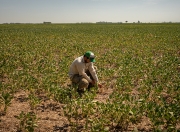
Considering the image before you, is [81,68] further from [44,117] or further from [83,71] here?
[44,117]

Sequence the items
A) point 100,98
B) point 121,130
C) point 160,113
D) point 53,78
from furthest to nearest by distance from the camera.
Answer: point 53,78 < point 100,98 < point 121,130 < point 160,113

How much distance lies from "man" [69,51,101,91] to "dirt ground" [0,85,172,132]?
0.61m

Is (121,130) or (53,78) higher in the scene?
(53,78)

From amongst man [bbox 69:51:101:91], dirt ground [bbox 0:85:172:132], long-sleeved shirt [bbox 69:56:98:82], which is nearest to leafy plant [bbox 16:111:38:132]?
dirt ground [bbox 0:85:172:132]

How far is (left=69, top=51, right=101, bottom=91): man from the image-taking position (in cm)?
595

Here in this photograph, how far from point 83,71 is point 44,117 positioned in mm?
1882

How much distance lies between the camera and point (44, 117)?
4941 mm

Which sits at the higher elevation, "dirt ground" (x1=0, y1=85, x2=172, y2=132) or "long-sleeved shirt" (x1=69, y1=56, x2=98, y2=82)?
"long-sleeved shirt" (x1=69, y1=56, x2=98, y2=82)

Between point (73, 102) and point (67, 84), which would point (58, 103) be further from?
point (67, 84)

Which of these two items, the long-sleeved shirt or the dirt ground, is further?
the long-sleeved shirt

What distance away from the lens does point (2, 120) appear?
472 cm

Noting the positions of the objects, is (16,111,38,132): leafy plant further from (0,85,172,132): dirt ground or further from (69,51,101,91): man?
(69,51,101,91): man

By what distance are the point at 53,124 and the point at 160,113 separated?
7.99ft

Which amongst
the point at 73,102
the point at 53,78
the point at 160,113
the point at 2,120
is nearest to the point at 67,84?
the point at 53,78
